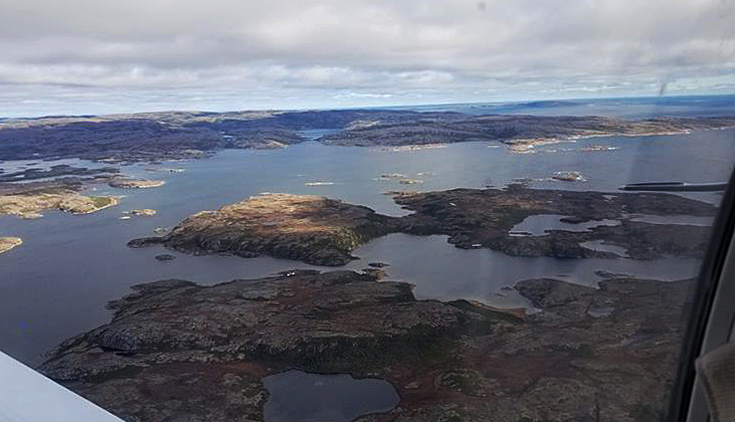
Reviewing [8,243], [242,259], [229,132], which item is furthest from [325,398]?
[229,132]

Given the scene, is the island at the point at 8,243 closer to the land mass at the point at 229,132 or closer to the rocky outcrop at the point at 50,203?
the rocky outcrop at the point at 50,203

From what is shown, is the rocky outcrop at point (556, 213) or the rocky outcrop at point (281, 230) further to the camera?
the rocky outcrop at point (281, 230)

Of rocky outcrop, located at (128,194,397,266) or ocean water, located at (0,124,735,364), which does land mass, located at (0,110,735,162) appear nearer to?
ocean water, located at (0,124,735,364)

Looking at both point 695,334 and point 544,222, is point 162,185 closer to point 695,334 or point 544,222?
point 544,222

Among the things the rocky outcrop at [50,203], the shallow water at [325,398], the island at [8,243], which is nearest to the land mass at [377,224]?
the rocky outcrop at [50,203]

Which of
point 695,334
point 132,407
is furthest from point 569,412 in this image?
point 132,407

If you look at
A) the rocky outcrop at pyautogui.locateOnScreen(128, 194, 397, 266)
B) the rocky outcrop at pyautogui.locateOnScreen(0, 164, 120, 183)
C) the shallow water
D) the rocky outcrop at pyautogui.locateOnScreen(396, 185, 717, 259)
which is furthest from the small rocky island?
the rocky outcrop at pyautogui.locateOnScreen(0, 164, 120, 183)
